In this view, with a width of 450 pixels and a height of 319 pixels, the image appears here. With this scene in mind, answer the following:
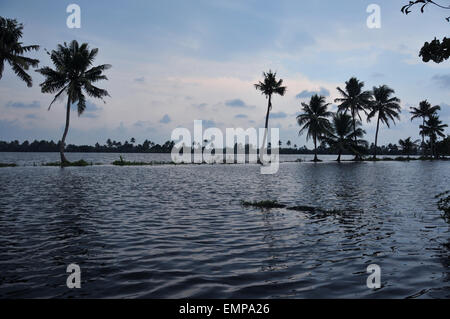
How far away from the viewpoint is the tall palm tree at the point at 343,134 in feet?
215

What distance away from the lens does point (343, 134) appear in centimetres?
6656

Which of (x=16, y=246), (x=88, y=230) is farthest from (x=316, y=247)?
(x=16, y=246)

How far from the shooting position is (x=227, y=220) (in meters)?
10.3

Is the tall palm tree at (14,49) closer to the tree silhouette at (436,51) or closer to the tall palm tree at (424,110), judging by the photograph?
the tree silhouette at (436,51)

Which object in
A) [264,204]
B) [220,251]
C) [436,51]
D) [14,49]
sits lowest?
[220,251]

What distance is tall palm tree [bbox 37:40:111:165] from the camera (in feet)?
140

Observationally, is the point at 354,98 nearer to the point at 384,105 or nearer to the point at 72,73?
the point at 384,105

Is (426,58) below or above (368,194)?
above

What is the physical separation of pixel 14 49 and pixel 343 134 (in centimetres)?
6017

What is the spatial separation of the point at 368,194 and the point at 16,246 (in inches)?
641

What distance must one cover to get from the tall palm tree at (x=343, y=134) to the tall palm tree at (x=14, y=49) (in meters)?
54.9

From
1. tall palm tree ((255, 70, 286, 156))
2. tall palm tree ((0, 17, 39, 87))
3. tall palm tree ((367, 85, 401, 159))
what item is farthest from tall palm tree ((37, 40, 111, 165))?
tall palm tree ((367, 85, 401, 159))

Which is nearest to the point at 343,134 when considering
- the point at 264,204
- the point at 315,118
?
the point at 315,118

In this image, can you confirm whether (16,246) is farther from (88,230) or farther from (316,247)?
(316,247)
